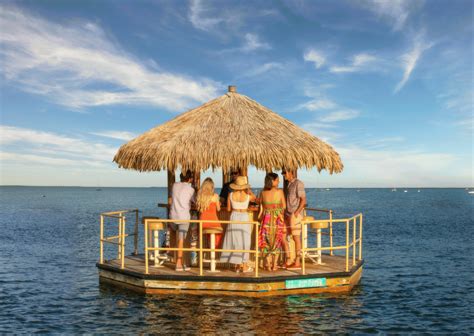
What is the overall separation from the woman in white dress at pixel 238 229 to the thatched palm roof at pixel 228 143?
2.69 ft

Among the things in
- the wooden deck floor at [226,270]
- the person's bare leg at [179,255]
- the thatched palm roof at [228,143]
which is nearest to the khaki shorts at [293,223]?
A: the wooden deck floor at [226,270]

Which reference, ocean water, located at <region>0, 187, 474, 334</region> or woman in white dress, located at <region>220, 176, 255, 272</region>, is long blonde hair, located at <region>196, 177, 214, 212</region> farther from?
ocean water, located at <region>0, 187, 474, 334</region>

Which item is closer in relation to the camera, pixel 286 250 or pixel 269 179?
pixel 269 179

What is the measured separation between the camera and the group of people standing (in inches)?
433

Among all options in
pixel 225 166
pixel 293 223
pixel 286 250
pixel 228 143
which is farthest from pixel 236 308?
pixel 228 143

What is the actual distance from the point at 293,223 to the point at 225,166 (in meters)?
2.21

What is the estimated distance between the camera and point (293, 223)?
1165 cm

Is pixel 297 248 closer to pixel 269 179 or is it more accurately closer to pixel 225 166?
pixel 269 179

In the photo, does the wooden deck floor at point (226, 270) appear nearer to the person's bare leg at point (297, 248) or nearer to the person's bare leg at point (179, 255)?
the person's bare leg at point (179, 255)

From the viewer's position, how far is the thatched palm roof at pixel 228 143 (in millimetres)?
11656

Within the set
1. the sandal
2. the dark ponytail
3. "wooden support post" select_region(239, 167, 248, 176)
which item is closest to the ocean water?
the sandal

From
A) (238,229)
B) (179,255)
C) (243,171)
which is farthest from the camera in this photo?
(243,171)

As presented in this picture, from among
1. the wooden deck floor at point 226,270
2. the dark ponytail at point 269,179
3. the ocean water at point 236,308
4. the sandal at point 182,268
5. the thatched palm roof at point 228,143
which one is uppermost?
the thatched palm roof at point 228,143

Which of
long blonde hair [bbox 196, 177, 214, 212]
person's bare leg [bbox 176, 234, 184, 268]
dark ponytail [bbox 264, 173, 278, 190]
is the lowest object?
person's bare leg [bbox 176, 234, 184, 268]
